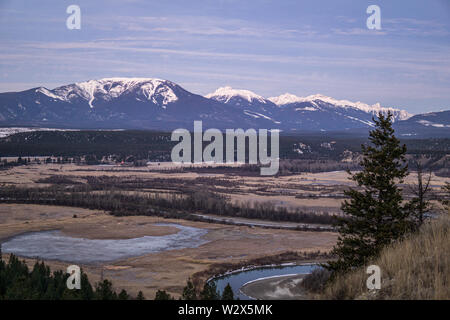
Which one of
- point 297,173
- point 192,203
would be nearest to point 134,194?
point 192,203

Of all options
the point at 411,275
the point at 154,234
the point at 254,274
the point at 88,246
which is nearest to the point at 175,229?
the point at 154,234

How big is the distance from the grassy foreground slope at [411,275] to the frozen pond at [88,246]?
39.3 m

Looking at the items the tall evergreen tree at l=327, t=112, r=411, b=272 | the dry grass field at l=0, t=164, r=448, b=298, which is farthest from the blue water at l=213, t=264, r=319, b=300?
the tall evergreen tree at l=327, t=112, r=411, b=272

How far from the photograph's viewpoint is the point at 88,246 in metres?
54.0

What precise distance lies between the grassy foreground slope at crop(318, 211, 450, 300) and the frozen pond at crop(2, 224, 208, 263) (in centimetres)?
3933

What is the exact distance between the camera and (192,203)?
85.2 m

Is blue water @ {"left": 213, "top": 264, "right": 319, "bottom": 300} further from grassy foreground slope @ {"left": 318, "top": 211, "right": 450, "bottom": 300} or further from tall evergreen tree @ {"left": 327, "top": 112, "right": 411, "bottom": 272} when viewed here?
grassy foreground slope @ {"left": 318, "top": 211, "right": 450, "bottom": 300}

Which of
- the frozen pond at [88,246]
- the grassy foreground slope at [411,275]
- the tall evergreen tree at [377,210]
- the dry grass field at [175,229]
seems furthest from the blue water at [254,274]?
the grassy foreground slope at [411,275]

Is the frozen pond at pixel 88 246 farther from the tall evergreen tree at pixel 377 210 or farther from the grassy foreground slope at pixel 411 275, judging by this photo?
the grassy foreground slope at pixel 411 275

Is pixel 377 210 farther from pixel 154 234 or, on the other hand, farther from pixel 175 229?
pixel 175 229
